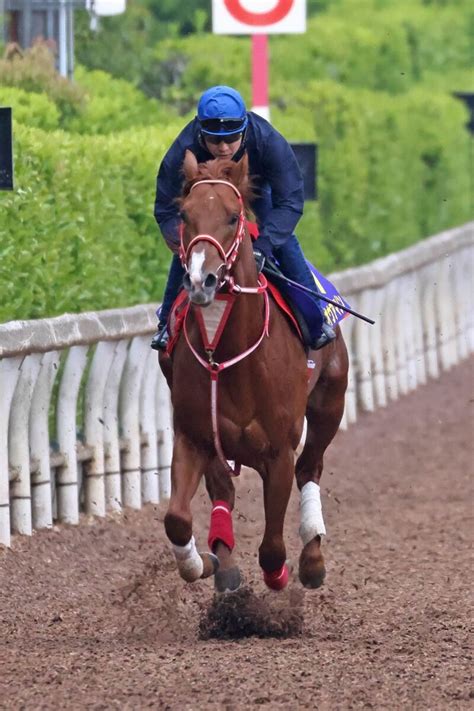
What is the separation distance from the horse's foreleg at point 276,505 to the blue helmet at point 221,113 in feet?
4.15

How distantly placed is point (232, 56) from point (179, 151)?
10.2 meters

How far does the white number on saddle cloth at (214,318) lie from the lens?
23.2ft

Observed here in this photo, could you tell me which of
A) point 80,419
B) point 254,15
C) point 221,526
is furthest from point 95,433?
point 254,15

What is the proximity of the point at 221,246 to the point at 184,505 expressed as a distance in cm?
108

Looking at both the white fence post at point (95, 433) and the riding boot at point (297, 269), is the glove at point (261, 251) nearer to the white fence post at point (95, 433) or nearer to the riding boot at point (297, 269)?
the riding boot at point (297, 269)

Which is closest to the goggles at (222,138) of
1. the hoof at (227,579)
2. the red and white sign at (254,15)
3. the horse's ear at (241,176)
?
the horse's ear at (241,176)

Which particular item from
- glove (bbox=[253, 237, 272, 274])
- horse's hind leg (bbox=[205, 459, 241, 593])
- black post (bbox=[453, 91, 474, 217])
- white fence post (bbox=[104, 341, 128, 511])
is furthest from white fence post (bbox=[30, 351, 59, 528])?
black post (bbox=[453, 91, 474, 217])

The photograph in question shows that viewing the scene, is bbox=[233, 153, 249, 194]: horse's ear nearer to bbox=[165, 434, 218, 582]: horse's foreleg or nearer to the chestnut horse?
the chestnut horse

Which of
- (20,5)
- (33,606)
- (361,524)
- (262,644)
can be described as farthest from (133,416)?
(20,5)

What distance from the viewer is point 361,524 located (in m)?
10.4

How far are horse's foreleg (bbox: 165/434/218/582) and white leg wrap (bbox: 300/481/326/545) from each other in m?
0.63

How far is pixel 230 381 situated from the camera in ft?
23.5

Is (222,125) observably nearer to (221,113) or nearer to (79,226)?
(221,113)

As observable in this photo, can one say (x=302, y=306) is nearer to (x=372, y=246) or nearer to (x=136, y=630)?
(x=136, y=630)
